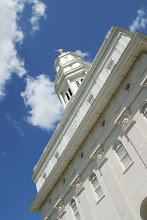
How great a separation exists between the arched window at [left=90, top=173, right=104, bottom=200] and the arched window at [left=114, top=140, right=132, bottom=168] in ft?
11.1

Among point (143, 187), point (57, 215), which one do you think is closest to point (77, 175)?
point (57, 215)

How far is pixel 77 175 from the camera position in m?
22.1

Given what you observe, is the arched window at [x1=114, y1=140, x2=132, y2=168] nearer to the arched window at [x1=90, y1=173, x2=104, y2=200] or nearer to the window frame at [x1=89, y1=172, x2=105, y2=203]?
the window frame at [x1=89, y1=172, x2=105, y2=203]

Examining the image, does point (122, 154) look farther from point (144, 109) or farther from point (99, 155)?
point (144, 109)

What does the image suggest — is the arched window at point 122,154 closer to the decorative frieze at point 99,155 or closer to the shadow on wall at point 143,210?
the decorative frieze at point 99,155

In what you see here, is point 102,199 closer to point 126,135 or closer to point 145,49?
point 126,135

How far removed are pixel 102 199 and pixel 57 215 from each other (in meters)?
7.93

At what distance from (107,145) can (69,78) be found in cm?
1783

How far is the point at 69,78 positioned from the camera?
35.4m

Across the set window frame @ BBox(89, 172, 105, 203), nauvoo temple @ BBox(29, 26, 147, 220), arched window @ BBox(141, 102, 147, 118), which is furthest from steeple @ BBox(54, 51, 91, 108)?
arched window @ BBox(141, 102, 147, 118)

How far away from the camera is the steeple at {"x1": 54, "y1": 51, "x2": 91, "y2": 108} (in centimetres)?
3472

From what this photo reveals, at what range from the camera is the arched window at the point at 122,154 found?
696 inches

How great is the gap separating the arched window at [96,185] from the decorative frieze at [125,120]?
5473 mm

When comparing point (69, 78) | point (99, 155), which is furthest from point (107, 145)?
point (69, 78)
